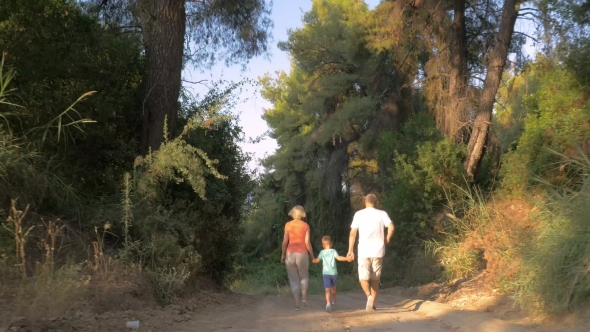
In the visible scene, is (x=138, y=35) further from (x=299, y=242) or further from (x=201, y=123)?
(x=299, y=242)

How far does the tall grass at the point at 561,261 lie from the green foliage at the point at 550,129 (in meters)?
4.95

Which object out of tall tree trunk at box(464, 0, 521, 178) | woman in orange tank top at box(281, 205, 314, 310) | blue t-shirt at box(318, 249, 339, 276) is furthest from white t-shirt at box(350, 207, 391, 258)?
tall tree trunk at box(464, 0, 521, 178)

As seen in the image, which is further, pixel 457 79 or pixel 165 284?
pixel 457 79

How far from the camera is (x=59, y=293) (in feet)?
27.3

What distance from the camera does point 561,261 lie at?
898 centimetres

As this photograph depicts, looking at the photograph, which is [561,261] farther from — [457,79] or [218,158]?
[457,79]

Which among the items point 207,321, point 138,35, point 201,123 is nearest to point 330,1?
point 138,35

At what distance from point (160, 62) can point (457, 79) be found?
465 inches

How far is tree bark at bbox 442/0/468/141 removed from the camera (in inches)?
905

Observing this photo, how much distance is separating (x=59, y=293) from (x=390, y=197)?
16.0m

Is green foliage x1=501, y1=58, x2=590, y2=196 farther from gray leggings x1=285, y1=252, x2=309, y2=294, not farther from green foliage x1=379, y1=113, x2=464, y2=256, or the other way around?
gray leggings x1=285, y1=252, x2=309, y2=294

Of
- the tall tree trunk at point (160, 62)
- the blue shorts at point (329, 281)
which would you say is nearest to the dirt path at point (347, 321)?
the blue shorts at point (329, 281)

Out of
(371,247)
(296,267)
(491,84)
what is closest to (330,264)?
(296,267)

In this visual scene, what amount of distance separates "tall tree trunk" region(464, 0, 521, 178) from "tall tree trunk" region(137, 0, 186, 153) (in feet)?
33.2
